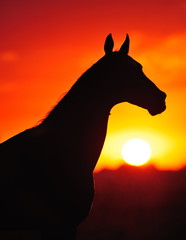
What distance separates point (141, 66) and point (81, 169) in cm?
187

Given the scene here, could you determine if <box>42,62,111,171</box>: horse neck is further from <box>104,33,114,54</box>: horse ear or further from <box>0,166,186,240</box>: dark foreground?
<box>0,166,186,240</box>: dark foreground

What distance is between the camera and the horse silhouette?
6973mm

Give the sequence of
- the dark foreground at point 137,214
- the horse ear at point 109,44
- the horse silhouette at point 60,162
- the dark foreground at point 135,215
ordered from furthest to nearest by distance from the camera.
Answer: the dark foreground at point 137,214
the dark foreground at point 135,215
the horse ear at point 109,44
the horse silhouette at point 60,162

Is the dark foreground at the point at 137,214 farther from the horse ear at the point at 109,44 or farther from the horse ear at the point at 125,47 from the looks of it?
the horse ear at the point at 109,44

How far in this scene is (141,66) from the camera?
25.7 ft

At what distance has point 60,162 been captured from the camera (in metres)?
7.15

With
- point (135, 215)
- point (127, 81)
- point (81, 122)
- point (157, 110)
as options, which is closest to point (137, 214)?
point (135, 215)

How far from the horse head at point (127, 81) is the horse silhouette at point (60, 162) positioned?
0.04 m

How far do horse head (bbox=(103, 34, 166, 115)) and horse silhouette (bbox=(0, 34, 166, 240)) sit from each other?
0.14 ft

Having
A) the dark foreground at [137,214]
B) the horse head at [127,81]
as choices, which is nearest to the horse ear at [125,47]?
the horse head at [127,81]

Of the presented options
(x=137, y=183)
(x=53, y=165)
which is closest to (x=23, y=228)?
(x=53, y=165)

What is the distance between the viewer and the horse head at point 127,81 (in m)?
7.53

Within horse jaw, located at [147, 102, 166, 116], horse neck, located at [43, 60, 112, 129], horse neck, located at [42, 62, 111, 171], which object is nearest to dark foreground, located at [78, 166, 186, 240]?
horse jaw, located at [147, 102, 166, 116]

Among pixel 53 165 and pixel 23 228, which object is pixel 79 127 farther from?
pixel 23 228
